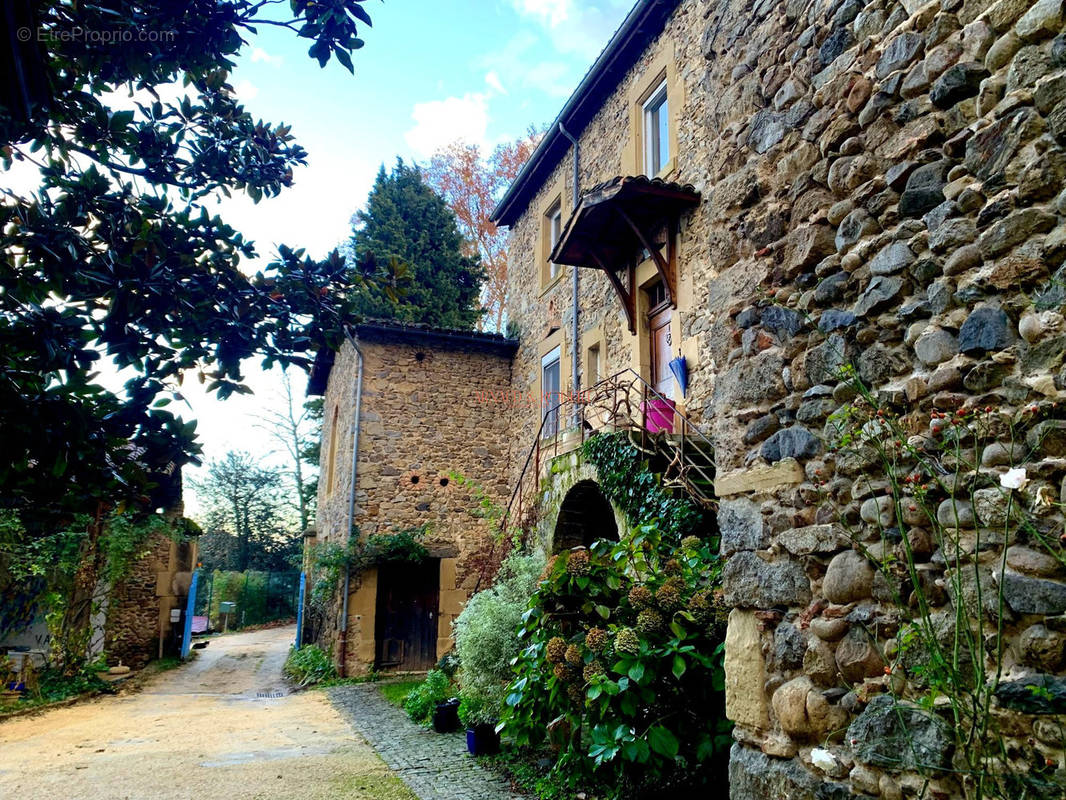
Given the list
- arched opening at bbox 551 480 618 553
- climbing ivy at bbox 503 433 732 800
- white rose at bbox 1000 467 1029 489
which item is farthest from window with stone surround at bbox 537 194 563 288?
white rose at bbox 1000 467 1029 489

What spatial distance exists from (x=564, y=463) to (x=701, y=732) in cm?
461

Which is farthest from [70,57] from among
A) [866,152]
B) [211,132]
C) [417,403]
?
[417,403]

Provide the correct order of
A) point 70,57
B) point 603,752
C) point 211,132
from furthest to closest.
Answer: point 603,752 < point 211,132 < point 70,57

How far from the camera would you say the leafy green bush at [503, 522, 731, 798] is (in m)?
4.07

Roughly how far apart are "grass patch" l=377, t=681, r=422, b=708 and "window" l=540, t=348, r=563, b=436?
4606 millimetres

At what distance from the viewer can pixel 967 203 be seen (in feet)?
6.86

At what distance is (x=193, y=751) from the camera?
687cm

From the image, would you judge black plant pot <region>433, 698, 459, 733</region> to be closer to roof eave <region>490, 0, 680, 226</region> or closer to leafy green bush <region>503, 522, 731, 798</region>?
leafy green bush <region>503, 522, 731, 798</region>

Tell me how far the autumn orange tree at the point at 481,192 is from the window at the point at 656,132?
10.5 m

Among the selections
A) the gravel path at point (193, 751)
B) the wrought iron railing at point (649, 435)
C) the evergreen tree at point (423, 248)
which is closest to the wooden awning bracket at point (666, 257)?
the wrought iron railing at point (649, 435)

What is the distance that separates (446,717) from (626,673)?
4073 mm

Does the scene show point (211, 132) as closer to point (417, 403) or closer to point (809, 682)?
point (809, 682)

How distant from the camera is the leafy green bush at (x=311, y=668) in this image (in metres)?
11.9

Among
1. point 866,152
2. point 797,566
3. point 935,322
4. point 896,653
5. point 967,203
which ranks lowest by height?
point 896,653
